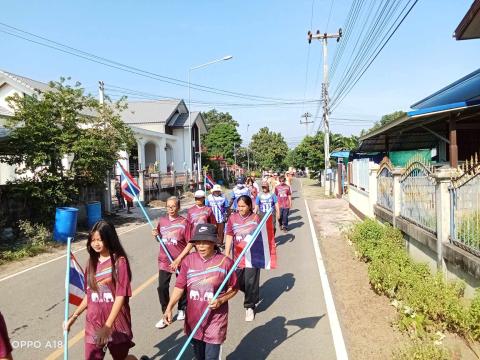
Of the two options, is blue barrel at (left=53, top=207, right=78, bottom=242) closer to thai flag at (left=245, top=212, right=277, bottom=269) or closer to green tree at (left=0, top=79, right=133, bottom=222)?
green tree at (left=0, top=79, right=133, bottom=222)

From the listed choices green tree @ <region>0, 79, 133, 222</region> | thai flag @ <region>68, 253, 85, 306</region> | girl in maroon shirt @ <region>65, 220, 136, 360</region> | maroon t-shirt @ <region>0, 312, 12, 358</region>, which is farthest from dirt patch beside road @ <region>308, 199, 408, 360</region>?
green tree @ <region>0, 79, 133, 222</region>

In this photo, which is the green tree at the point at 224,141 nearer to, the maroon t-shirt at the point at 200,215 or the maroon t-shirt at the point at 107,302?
the maroon t-shirt at the point at 200,215

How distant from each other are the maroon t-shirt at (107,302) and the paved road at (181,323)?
148 cm

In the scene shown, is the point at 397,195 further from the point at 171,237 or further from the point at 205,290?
the point at 205,290

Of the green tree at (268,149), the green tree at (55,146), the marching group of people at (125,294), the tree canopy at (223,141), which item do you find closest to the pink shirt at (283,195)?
the green tree at (55,146)

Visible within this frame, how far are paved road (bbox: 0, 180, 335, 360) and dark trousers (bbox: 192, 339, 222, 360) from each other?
1.21 meters

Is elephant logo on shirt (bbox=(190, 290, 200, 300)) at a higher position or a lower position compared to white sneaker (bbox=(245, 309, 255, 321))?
higher

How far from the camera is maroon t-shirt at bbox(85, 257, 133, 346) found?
141 inches

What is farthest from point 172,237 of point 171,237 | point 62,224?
point 62,224

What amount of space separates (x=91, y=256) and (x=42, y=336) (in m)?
2.73

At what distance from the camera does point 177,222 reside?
19.0 feet

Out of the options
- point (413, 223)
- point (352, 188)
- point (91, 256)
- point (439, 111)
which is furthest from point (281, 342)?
point (352, 188)

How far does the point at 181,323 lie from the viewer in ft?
19.6

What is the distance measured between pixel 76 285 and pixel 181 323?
92.3 inches
